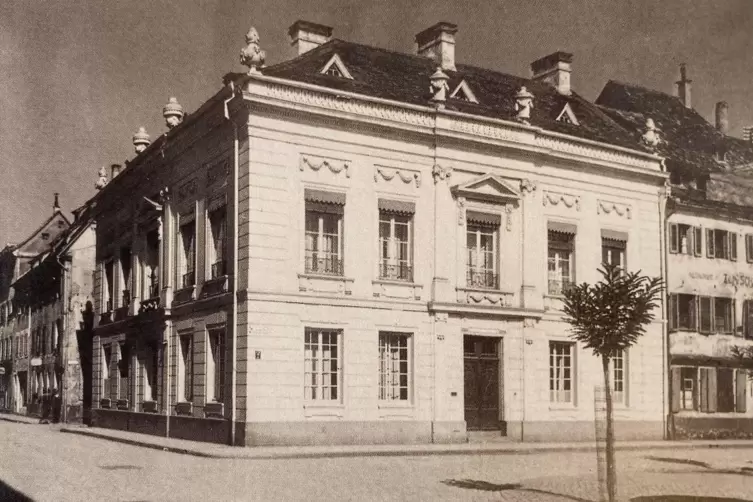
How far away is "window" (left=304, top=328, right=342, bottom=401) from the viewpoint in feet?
81.3

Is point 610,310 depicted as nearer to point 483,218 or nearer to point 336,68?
point 483,218

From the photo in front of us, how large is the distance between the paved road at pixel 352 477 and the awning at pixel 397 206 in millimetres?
7196

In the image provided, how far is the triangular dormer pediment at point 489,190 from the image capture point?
27.3m

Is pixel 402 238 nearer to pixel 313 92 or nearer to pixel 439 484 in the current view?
pixel 313 92

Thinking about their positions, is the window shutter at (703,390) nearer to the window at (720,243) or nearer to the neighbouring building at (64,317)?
the window at (720,243)

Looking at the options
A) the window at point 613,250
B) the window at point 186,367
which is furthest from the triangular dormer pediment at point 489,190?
the window at point 186,367

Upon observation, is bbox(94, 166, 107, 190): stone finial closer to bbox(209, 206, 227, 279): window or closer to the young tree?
bbox(209, 206, 227, 279): window

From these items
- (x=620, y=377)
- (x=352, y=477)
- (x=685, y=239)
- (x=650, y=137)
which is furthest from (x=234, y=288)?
(x=685, y=239)

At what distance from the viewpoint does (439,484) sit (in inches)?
606

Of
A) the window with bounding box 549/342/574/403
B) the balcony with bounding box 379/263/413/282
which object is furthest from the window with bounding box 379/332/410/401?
the window with bounding box 549/342/574/403

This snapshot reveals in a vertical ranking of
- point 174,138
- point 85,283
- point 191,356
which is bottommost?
point 191,356

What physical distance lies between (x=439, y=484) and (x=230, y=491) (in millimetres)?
3331

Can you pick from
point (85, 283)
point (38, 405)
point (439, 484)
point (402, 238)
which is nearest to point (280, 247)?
point (402, 238)

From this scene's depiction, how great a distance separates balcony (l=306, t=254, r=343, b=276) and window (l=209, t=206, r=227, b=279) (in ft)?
7.91
